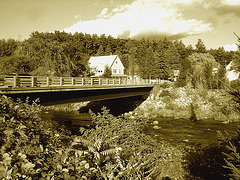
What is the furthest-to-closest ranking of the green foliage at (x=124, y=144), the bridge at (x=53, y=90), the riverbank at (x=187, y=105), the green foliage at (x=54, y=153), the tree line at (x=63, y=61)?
the tree line at (x=63, y=61), the riverbank at (x=187, y=105), the bridge at (x=53, y=90), the green foliage at (x=124, y=144), the green foliage at (x=54, y=153)

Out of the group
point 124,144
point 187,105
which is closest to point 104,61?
point 187,105

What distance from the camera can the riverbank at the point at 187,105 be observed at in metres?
29.5

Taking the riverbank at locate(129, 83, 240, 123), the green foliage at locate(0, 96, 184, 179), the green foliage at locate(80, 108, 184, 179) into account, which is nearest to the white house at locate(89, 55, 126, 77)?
the riverbank at locate(129, 83, 240, 123)

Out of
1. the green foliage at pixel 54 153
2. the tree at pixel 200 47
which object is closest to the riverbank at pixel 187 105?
the green foliage at pixel 54 153

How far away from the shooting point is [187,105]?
3647 centimetres

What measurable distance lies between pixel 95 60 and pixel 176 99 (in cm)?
3961

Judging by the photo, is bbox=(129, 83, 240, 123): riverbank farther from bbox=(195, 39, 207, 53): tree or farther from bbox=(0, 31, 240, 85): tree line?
bbox=(195, 39, 207, 53): tree

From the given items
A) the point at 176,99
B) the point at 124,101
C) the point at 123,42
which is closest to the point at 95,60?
the point at 124,101

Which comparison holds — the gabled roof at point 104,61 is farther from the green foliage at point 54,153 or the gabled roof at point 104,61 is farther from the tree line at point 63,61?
the green foliage at point 54,153

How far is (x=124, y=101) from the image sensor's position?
1644 inches

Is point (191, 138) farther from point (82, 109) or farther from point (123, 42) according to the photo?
point (123, 42)

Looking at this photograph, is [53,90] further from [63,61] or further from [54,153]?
[63,61]

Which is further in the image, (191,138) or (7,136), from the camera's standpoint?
(191,138)

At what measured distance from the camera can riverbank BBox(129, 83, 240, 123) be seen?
29.5m
